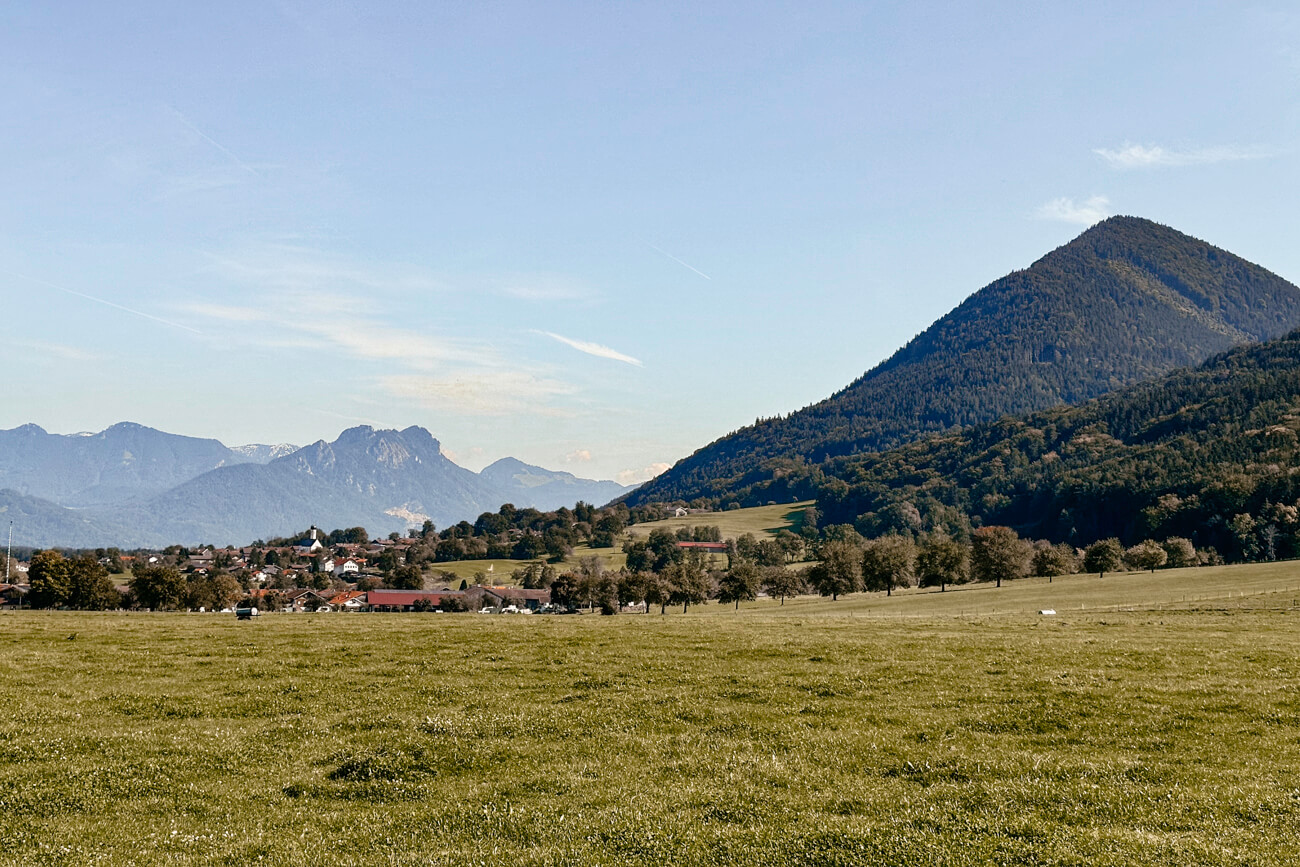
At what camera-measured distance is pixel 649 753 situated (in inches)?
815

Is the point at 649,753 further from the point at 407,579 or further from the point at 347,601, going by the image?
the point at 407,579

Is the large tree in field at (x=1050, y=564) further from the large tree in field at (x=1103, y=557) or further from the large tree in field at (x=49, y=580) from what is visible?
the large tree in field at (x=49, y=580)

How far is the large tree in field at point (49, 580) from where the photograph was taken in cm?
10938

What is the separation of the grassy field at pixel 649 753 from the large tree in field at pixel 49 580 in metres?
A: 87.4

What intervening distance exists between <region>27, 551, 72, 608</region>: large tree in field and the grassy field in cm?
8741

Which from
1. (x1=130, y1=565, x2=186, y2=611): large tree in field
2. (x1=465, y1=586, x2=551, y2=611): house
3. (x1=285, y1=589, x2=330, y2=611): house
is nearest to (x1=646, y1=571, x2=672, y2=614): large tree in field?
(x1=130, y1=565, x2=186, y2=611): large tree in field

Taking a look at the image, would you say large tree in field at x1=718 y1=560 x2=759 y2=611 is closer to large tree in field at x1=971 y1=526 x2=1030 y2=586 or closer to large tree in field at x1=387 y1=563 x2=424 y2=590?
large tree in field at x1=971 y1=526 x2=1030 y2=586

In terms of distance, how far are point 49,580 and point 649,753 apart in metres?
118

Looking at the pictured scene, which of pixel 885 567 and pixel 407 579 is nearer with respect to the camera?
pixel 885 567

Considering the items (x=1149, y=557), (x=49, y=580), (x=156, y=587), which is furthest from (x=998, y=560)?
(x=49, y=580)

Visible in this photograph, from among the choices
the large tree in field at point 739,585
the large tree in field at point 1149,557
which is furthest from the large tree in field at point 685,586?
the large tree in field at point 1149,557

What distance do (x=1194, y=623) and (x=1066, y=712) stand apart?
36.3 m

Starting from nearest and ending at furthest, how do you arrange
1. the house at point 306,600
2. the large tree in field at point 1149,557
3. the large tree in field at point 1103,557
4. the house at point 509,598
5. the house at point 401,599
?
the large tree in field at point 1103,557
the large tree in field at point 1149,557
the house at point 401,599
the house at point 306,600
the house at point 509,598

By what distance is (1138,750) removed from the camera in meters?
20.6
